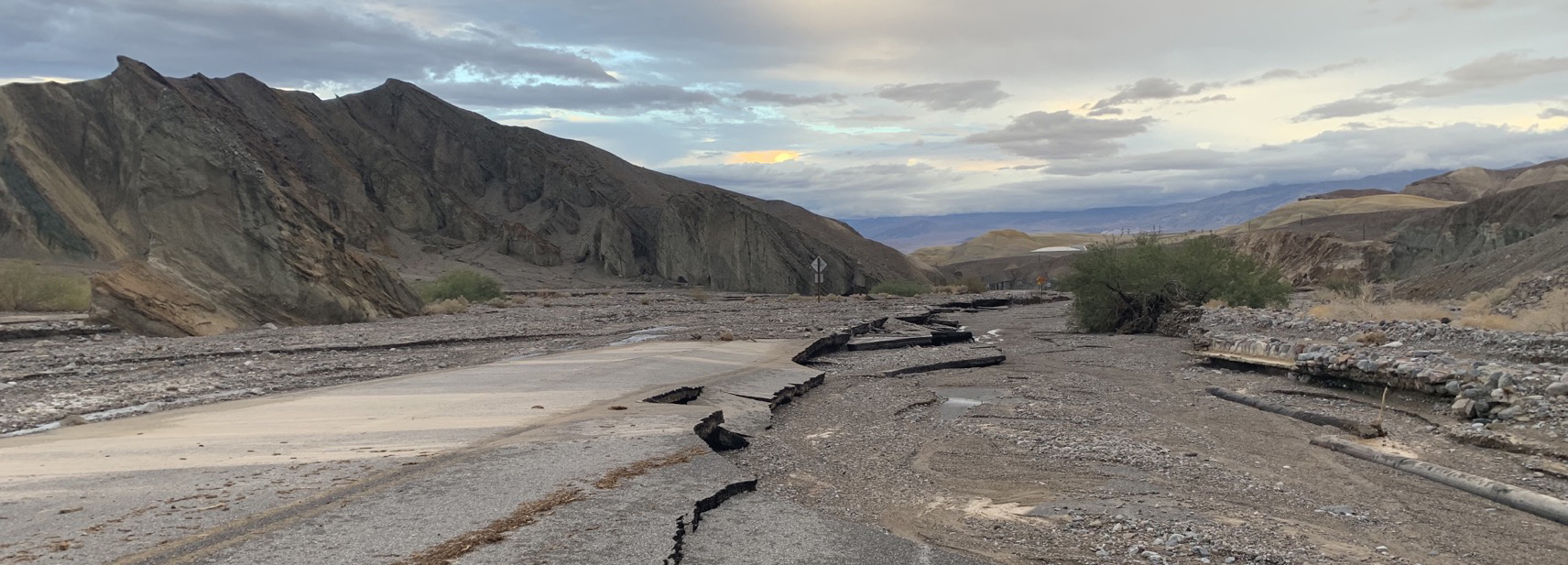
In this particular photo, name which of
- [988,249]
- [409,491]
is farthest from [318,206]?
[988,249]

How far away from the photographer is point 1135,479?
876 cm

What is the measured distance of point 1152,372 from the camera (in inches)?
740

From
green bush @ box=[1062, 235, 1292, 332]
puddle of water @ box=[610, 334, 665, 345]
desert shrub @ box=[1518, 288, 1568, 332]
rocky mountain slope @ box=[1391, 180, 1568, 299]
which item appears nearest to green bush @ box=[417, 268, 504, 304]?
puddle of water @ box=[610, 334, 665, 345]

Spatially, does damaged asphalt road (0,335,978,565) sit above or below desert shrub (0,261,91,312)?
below

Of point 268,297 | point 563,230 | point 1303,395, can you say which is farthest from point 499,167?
point 1303,395

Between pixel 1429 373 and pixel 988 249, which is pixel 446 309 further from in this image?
pixel 988 249

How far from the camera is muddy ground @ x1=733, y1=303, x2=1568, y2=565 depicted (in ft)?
21.9

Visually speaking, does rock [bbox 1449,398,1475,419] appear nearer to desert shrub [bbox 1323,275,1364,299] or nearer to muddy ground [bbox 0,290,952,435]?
muddy ground [bbox 0,290,952,435]

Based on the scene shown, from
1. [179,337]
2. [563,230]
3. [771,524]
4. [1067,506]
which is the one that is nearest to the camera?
[771,524]

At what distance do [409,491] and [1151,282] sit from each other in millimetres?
26783

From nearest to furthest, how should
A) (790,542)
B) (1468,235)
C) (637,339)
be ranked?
(790,542) → (637,339) → (1468,235)

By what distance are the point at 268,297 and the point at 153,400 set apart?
16.6 metres

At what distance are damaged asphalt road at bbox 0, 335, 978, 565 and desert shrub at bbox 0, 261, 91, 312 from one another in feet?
85.3

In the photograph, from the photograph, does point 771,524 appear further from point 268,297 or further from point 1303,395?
point 268,297
